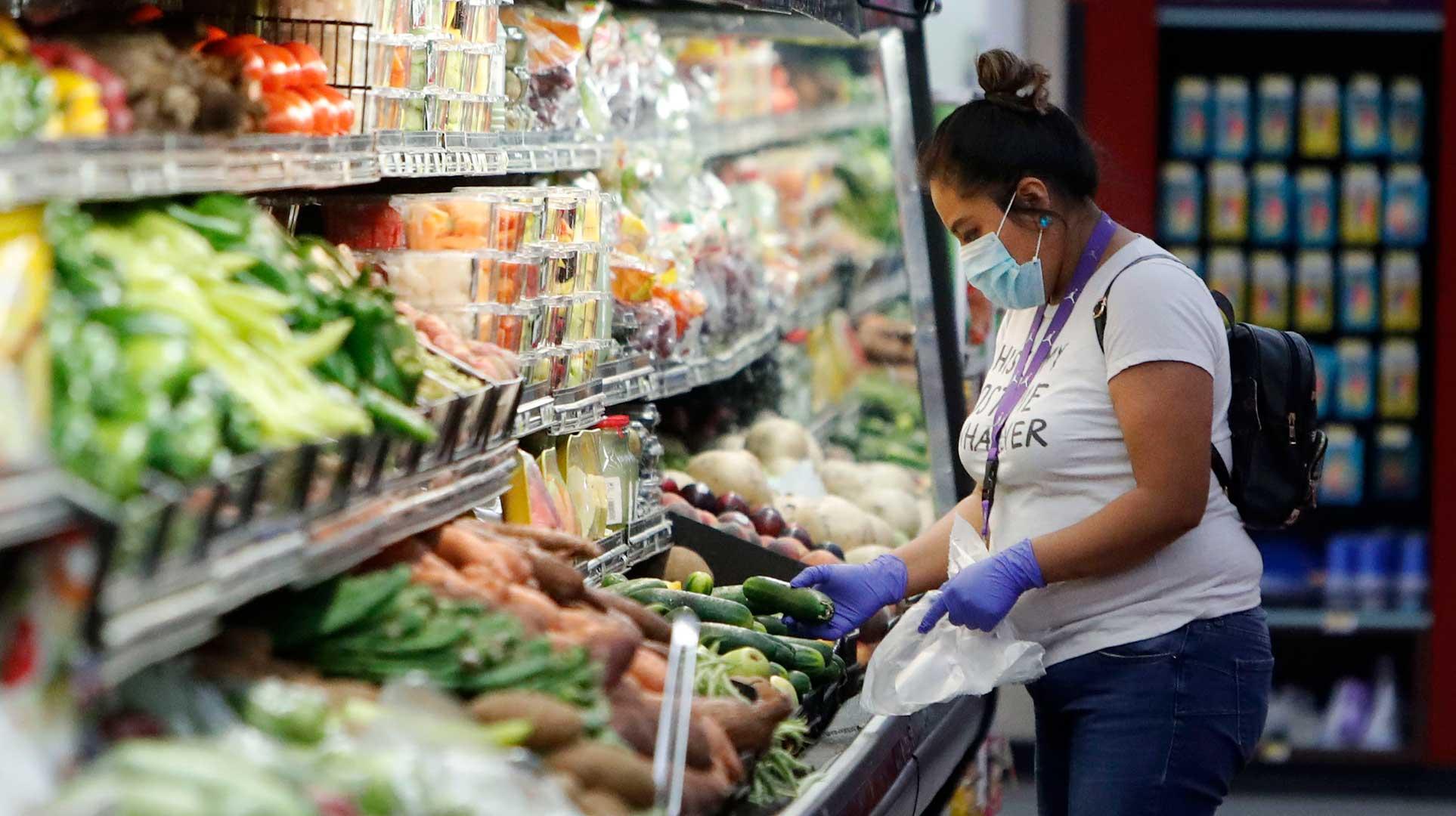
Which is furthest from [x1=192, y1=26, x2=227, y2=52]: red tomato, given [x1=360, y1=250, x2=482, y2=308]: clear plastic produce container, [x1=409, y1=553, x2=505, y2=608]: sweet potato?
[x1=409, y1=553, x2=505, y2=608]: sweet potato

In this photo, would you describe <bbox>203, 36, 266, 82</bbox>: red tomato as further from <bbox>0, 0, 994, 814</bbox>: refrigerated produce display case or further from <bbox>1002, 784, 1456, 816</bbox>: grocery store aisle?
<bbox>1002, 784, 1456, 816</bbox>: grocery store aisle

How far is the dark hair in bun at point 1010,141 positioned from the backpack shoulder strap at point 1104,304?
21cm

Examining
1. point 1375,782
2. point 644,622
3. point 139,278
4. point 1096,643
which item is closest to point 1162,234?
point 1375,782

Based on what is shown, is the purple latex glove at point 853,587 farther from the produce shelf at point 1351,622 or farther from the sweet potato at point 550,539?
the produce shelf at point 1351,622

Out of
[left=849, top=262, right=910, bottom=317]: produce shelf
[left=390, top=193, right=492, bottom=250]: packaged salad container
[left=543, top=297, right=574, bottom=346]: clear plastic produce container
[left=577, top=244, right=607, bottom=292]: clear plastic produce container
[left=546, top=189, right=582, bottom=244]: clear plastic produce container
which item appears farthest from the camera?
[left=849, top=262, right=910, bottom=317]: produce shelf

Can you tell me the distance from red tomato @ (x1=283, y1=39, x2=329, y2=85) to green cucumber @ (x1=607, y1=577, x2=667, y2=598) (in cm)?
105

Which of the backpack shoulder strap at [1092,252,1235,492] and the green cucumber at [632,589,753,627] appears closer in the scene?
the backpack shoulder strap at [1092,252,1235,492]

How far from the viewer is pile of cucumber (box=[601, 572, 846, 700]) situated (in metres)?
3.15

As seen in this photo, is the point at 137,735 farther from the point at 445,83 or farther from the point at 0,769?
the point at 445,83

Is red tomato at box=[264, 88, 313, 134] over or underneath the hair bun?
underneath

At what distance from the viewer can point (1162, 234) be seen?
736cm

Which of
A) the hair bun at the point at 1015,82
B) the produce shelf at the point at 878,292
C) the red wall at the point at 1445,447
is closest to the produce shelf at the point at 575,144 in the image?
the produce shelf at the point at 878,292

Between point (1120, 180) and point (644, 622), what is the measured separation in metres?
1.36

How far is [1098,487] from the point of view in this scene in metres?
3.03
